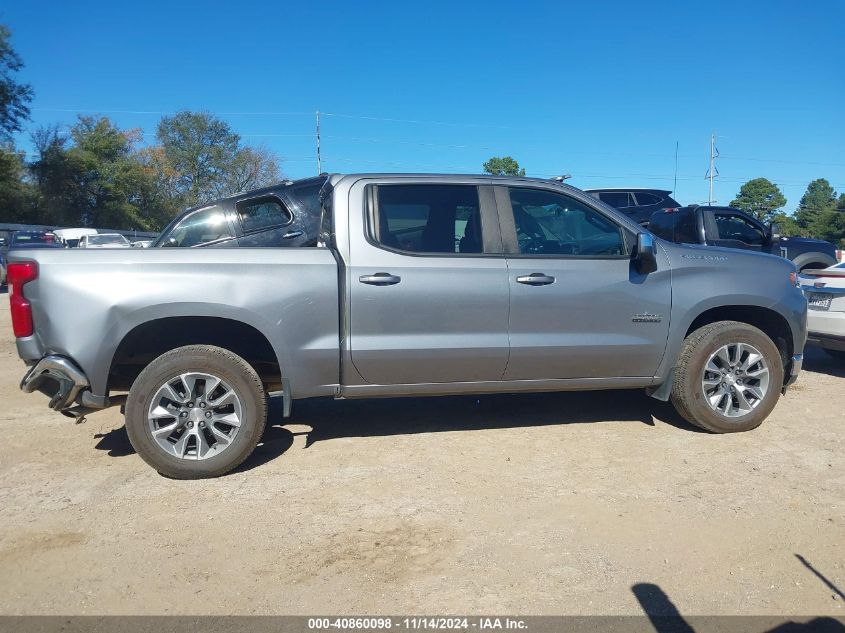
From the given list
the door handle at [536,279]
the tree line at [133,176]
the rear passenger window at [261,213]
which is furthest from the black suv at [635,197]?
the tree line at [133,176]

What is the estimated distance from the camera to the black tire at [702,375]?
4.94 m

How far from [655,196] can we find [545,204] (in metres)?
10.7

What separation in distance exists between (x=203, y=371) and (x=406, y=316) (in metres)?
1.35

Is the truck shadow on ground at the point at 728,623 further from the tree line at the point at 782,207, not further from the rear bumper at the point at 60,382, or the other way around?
the tree line at the point at 782,207

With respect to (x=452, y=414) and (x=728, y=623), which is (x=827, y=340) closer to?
(x=452, y=414)

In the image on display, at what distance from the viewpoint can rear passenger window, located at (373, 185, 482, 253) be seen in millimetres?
4660

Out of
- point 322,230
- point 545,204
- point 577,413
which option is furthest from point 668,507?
point 322,230

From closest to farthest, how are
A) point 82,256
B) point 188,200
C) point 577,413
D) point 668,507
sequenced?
point 668,507 < point 82,256 < point 577,413 < point 188,200

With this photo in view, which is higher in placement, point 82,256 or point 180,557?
point 82,256

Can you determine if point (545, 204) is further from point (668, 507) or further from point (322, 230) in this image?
point (668, 507)

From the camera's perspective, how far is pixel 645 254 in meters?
4.69

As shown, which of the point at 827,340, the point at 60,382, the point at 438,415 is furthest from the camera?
the point at 827,340

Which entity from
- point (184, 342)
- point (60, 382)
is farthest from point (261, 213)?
point (60, 382)

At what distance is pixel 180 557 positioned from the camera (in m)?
3.34
